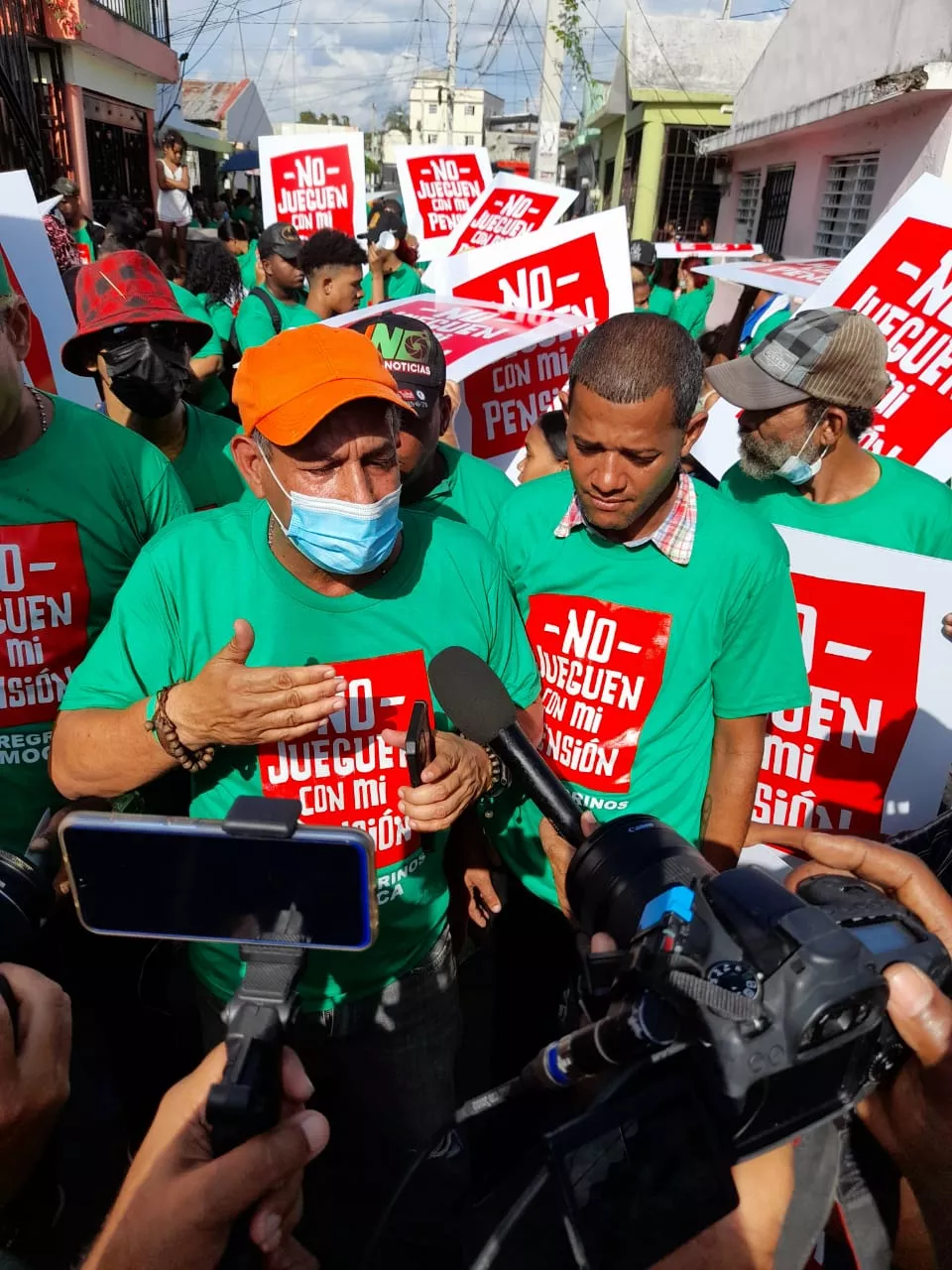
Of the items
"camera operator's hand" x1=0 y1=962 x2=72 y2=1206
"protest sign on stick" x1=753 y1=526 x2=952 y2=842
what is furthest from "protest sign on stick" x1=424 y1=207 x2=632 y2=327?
"camera operator's hand" x1=0 y1=962 x2=72 y2=1206

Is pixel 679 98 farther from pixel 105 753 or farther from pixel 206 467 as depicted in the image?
pixel 105 753

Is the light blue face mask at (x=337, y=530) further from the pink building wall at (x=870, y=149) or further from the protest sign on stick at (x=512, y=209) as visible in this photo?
the pink building wall at (x=870, y=149)

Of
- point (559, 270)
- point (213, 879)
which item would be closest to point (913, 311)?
point (559, 270)

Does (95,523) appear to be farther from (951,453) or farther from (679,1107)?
(951,453)

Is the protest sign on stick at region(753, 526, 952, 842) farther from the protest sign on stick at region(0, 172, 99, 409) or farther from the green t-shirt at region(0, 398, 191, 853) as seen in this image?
the protest sign on stick at region(0, 172, 99, 409)

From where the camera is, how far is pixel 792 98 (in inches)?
438

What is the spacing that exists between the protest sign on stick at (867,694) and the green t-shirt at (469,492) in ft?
2.93

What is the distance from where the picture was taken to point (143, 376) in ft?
9.27

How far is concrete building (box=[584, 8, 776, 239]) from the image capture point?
1802 cm

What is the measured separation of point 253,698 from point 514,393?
286 cm

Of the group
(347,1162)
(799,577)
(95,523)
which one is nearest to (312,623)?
(95,523)

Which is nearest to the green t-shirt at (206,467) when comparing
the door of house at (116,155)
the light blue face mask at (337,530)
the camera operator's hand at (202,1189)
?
the light blue face mask at (337,530)

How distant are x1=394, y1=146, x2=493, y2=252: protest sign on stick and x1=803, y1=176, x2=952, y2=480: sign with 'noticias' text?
4.24m

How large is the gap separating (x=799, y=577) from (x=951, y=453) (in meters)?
1.22
